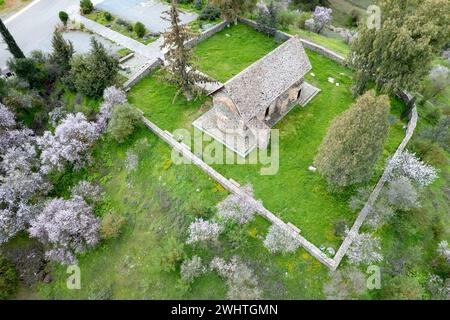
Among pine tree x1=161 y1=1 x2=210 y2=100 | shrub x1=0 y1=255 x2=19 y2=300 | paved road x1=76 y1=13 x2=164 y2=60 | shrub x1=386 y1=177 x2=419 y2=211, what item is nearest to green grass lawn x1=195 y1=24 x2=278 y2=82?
pine tree x1=161 y1=1 x2=210 y2=100

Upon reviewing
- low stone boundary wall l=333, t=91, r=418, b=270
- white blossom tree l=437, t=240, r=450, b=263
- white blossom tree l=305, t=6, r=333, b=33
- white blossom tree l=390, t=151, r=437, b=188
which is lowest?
white blossom tree l=437, t=240, r=450, b=263

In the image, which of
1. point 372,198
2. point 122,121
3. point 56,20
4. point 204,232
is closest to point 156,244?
point 204,232

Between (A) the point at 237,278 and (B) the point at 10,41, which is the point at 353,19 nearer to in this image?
(B) the point at 10,41

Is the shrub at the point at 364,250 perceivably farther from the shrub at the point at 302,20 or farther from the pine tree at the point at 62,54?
the shrub at the point at 302,20

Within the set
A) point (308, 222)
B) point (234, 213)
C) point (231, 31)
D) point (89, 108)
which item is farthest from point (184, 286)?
point (231, 31)

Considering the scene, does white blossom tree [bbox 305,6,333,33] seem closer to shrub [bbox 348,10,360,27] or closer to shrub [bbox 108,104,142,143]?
shrub [bbox 348,10,360,27]

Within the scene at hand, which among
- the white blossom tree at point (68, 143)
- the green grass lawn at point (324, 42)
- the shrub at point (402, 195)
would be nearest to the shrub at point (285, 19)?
the green grass lawn at point (324, 42)
